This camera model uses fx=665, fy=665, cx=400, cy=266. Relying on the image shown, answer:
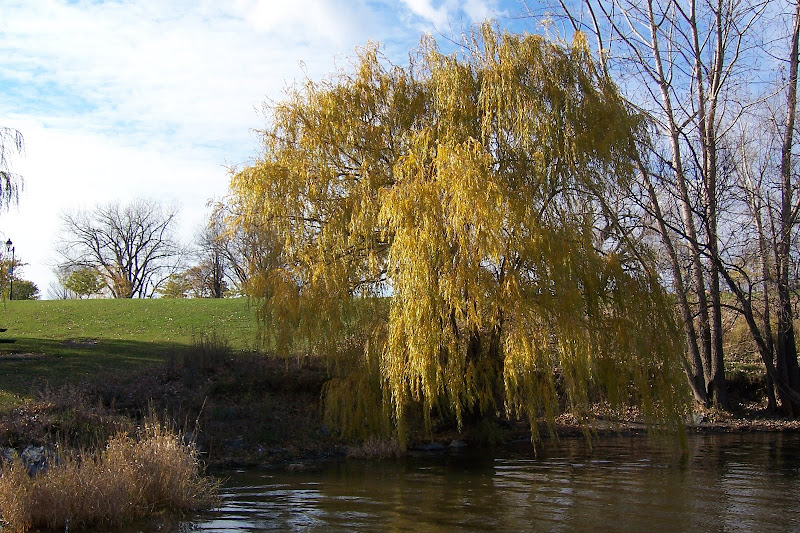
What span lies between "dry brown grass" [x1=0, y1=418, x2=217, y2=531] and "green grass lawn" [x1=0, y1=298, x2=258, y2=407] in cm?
650

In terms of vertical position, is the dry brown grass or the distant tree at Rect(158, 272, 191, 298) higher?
the distant tree at Rect(158, 272, 191, 298)

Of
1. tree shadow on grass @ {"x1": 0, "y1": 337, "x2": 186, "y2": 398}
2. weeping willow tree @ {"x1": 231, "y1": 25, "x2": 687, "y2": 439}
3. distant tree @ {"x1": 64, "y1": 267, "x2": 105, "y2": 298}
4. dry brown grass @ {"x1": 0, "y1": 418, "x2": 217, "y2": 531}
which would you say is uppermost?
distant tree @ {"x1": 64, "y1": 267, "x2": 105, "y2": 298}

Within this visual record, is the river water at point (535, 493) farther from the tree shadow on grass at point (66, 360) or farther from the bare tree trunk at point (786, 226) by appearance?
the tree shadow on grass at point (66, 360)

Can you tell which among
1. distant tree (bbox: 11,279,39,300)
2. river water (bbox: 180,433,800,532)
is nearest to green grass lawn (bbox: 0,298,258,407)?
river water (bbox: 180,433,800,532)

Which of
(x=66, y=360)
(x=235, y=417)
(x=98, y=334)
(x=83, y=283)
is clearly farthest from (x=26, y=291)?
(x=235, y=417)

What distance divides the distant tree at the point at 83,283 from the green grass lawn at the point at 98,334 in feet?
79.7

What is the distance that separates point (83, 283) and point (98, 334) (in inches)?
1413

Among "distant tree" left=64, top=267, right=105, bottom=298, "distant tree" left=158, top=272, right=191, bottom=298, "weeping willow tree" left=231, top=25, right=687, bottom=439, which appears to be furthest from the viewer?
"distant tree" left=158, top=272, right=191, bottom=298

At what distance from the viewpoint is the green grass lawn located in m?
18.6

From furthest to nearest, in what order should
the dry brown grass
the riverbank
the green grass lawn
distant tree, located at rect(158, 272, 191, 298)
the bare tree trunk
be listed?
distant tree, located at rect(158, 272, 191, 298) → the green grass lawn → the bare tree trunk → the riverbank → the dry brown grass

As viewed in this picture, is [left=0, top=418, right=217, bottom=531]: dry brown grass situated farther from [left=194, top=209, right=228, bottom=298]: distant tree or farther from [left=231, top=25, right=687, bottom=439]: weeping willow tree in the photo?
[left=194, top=209, right=228, bottom=298]: distant tree

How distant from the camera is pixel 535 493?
10891mm

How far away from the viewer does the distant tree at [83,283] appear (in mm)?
57875

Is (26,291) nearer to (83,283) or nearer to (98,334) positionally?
(83,283)
